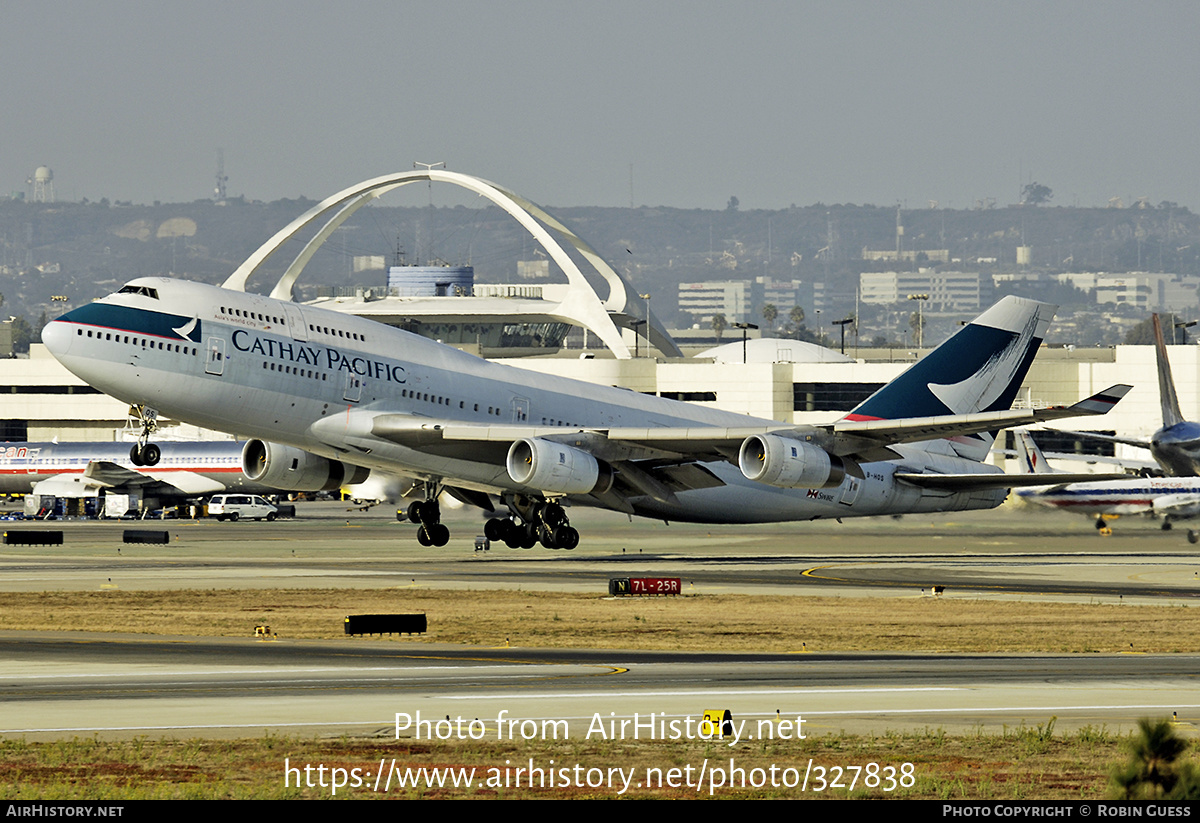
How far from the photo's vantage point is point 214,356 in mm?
45156

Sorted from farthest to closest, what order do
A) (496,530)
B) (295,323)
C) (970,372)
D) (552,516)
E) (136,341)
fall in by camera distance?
(970,372) → (496,530) → (552,516) → (295,323) → (136,341)

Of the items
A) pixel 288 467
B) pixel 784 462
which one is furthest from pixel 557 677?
pixel 288 467

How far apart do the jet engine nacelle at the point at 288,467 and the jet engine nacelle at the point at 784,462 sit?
14.5m

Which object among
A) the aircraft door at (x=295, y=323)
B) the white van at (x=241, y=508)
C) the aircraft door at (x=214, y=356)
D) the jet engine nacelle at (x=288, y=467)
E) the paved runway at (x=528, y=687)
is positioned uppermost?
the aircraft door at (x=295, y=323)

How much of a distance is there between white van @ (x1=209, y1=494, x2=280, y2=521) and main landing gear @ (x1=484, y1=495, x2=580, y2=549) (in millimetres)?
56239

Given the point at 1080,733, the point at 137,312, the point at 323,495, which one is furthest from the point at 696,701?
the point at 323,495

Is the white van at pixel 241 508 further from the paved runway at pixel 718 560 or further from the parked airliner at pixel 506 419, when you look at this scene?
the parked airliner at pixel 506 419

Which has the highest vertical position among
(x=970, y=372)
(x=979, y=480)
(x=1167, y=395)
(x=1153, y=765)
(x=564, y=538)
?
(x=970, y=372)

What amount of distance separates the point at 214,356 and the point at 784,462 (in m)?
18.2

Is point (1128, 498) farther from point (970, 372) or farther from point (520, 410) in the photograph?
point (520, 410)

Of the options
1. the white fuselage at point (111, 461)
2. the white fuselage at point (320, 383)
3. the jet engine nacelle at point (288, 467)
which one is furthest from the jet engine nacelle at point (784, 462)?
the white fuselage at point (111, 461)

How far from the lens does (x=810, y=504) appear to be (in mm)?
60844

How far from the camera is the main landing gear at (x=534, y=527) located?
173 feet
